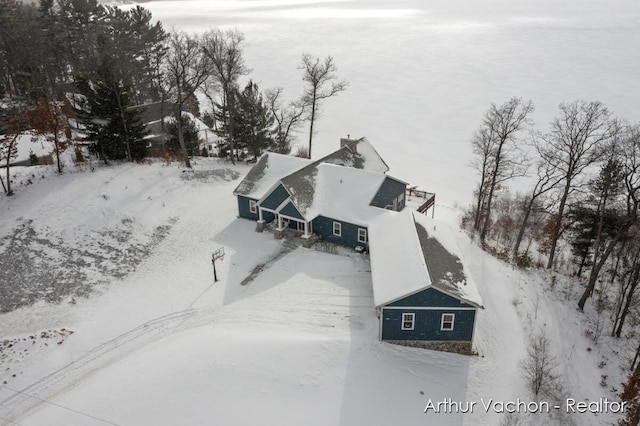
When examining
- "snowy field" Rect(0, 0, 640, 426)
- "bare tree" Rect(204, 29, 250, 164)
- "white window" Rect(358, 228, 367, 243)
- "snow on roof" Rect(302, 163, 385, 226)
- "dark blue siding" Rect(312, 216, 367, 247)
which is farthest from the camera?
"bare tree" Rect(204, 29, 250, 164)

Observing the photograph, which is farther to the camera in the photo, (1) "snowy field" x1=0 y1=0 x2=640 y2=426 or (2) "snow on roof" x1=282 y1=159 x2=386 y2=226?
(2) "snow on roof" x1=282 y1=159 x2=386 y2=226

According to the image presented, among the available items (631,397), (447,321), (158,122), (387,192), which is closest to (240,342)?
(447,321)

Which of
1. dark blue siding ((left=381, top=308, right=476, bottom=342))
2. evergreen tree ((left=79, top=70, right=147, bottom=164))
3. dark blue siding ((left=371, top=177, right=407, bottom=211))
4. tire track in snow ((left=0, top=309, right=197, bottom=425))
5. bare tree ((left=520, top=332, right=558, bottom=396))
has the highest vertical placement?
evergreen tree ((left=79, top=70, right=147, bottom=164))

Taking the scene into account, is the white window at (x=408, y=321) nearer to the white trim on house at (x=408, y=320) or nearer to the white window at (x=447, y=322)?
the white trim on house at (x=408, y=320)

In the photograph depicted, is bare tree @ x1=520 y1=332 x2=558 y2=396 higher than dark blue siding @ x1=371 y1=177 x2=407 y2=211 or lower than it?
lower

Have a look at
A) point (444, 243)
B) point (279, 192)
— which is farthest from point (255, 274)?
point (444, 243)

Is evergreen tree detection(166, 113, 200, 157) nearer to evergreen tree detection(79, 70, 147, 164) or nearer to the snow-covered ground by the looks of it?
evergreen tree detection(79, 70, 147, 164)

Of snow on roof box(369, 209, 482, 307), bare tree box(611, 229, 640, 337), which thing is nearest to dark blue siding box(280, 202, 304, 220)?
snow on roof box(369, 209, 482, 307)

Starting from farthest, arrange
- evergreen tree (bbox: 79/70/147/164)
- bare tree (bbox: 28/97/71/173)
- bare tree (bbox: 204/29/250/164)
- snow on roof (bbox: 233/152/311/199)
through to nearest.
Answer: bare tree (bbox: 204/29/250/164) → evergreen tree (bbox: 79/70/147/164) → snow on roof (bbox: 233/152/311/199) → bare tree (bbox: 28/97/71/173)
